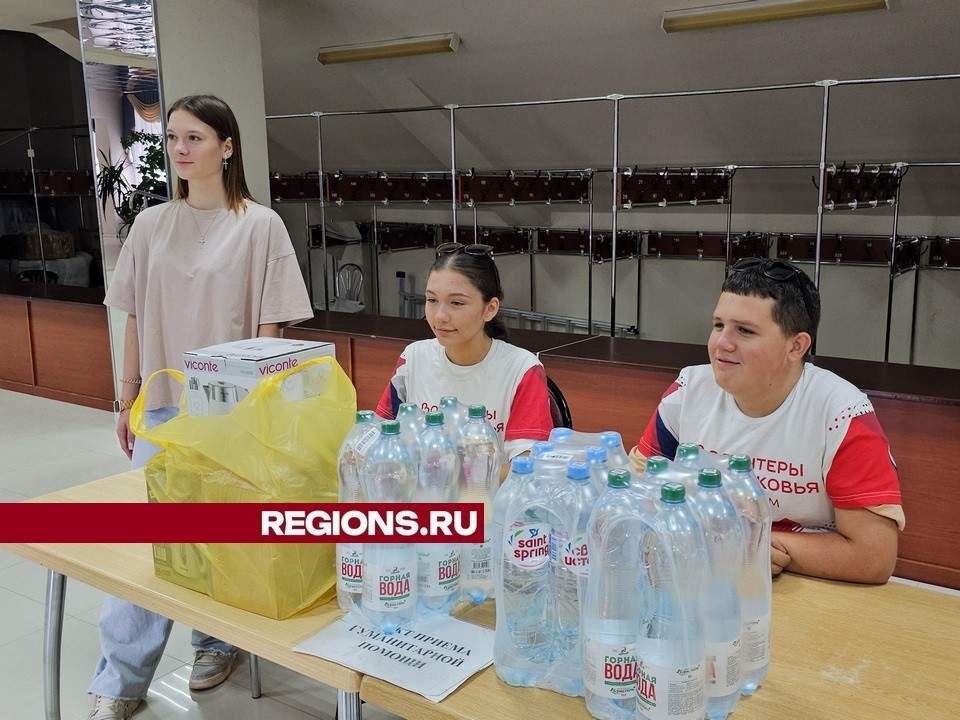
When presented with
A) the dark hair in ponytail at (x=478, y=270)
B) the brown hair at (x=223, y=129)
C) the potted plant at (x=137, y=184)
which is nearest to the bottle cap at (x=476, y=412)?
the dark hair in ponytail at (x=478, y=270)

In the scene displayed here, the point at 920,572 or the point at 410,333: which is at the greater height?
the point at 410,333

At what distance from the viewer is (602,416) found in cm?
361

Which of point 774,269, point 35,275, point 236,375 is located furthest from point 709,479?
point 35,275

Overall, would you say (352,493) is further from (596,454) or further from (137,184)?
(137,184)

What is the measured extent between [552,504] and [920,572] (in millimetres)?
2469

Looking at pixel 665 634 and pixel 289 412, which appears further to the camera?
pixel 289 412

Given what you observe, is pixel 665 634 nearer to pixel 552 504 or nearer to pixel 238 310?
pixel 552 504

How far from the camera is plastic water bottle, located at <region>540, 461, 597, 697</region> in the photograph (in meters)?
1.10

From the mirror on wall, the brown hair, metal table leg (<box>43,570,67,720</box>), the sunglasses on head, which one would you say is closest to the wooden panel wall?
the mirror on wall

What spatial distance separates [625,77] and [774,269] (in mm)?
4508

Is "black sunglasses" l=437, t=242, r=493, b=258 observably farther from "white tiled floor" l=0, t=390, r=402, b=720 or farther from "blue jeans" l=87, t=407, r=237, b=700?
"white tiled floor" l=0, t=390, r=402, b=720

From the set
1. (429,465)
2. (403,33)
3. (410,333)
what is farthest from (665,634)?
(403,33)

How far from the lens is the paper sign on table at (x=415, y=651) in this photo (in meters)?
1.17

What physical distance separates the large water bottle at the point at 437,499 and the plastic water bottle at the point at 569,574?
22 centimetres
